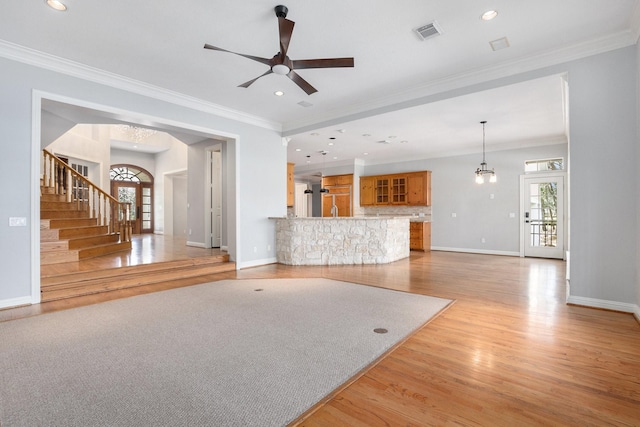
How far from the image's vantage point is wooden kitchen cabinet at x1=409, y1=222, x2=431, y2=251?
9.14 m

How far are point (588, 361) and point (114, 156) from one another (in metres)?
14.3

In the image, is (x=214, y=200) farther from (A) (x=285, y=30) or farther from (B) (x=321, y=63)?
(A) (x=285, y=30)

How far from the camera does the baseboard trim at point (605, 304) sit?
3334mm

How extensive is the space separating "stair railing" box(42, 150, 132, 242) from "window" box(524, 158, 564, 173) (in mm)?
9693

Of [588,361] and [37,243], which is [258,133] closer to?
[37,243]

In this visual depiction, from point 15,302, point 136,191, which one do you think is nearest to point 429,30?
point 15,302

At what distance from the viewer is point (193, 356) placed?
96.3 inches

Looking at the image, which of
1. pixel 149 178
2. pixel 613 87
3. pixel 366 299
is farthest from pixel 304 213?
pixel 613 87

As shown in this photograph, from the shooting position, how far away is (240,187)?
616cm

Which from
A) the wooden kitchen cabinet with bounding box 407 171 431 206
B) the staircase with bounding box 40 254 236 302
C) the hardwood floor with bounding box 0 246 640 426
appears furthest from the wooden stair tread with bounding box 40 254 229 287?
the wooden kitchen cabinet with bounding box 407 171 431 206

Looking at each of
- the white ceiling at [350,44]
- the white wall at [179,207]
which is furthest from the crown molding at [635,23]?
the white wall at [179,207]

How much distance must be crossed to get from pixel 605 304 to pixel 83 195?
9129 millimetres

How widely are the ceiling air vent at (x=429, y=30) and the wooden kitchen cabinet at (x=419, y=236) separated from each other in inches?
251

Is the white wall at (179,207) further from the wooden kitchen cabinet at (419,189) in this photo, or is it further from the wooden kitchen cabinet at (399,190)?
the wooden kitchen cabinet at (419,189)
